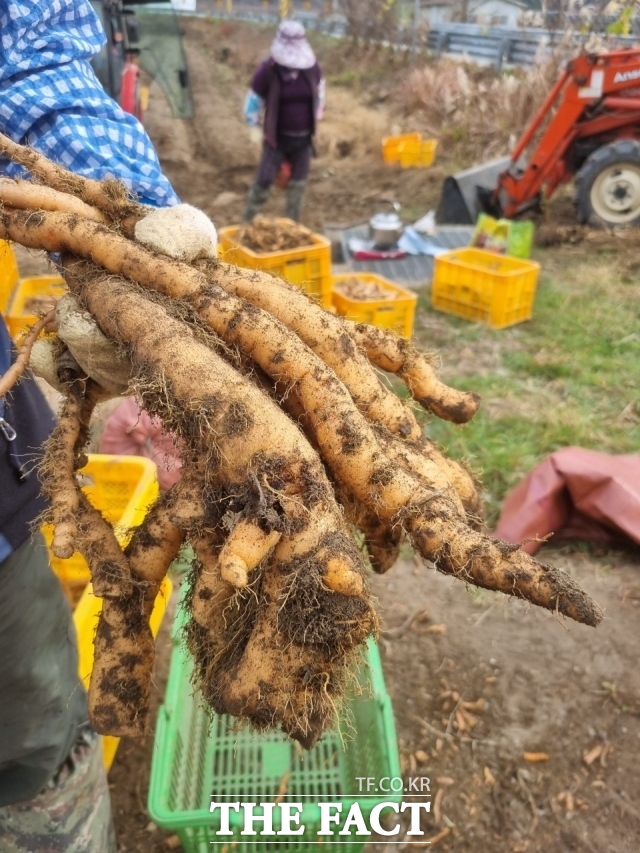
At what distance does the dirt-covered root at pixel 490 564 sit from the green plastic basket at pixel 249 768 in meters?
0.66

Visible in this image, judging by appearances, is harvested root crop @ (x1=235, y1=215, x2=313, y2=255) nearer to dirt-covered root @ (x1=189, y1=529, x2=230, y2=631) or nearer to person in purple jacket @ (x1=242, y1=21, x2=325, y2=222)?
person in purple jacket @ (x1=242, y1=21, x2=325, y2=222)

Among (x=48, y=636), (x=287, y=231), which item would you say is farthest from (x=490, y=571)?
(x=287, y=231)

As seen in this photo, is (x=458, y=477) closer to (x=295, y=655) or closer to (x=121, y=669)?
(x=295, y=655)

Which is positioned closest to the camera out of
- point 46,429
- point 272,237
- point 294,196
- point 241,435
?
point 241,435

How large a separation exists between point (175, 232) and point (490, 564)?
93cm

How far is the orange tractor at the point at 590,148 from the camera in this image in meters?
5.75

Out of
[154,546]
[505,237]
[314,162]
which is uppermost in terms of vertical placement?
[154,546]

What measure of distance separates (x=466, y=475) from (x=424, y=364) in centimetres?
29

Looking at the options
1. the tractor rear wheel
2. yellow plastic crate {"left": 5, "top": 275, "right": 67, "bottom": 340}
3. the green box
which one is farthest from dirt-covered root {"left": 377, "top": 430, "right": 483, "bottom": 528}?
the tractor rear wheel

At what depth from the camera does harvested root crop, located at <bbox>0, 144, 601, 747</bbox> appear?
1.06 meters

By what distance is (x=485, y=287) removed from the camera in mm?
4664

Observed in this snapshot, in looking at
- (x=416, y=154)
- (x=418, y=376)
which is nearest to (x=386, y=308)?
(x=418, y=376)

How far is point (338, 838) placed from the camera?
1.82 meters

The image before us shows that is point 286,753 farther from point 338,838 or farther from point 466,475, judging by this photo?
point 466,475
